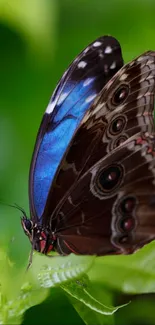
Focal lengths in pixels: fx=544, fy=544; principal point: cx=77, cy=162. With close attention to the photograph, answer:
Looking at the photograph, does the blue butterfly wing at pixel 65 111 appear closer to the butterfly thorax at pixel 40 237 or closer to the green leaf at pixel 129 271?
the butterfly thorax at pixel 40 237

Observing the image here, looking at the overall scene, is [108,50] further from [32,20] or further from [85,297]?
[85,297]

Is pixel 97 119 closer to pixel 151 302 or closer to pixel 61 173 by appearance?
pixel 61 173

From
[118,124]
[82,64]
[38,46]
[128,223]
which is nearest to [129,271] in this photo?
[128,223]

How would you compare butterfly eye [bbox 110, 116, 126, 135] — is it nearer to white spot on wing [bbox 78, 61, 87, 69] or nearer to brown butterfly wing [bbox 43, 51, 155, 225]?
brown butterfly wing [bbox 43, 51, 155, 225]

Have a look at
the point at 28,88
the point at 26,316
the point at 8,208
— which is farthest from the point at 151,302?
the point at 28,88

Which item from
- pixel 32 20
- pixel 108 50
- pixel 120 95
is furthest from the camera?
pixel 32 20

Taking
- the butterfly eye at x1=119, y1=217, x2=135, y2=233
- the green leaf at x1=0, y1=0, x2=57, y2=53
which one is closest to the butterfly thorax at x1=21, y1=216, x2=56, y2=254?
the butterfly eye at x1=119, y1=217, x2=135, y2=233
